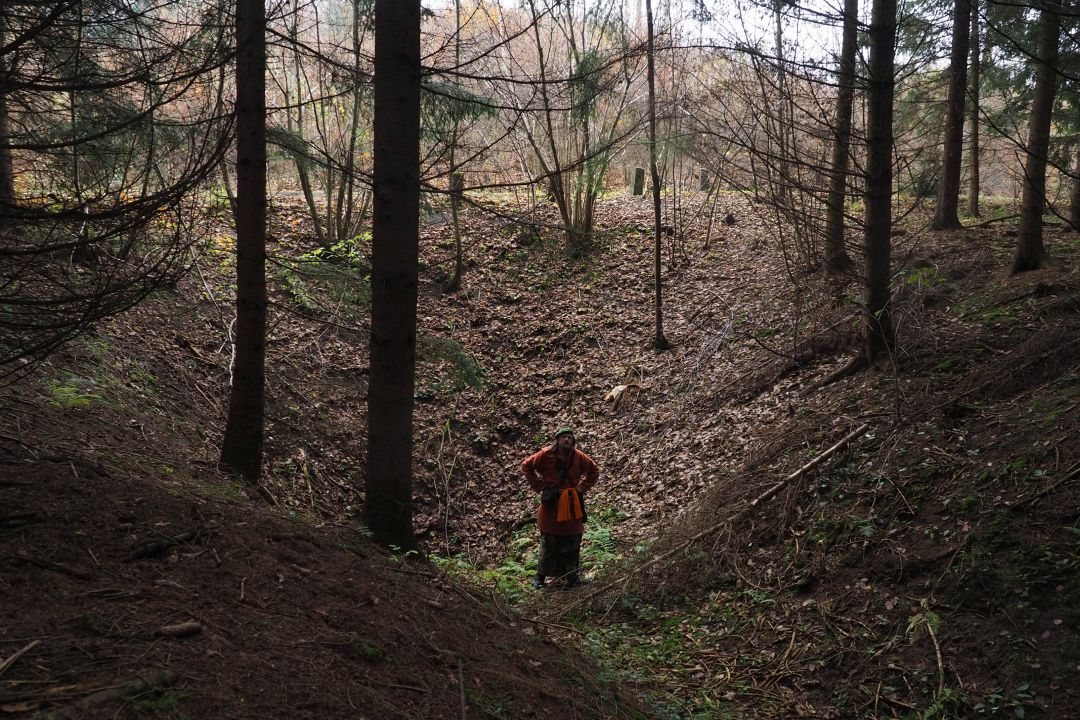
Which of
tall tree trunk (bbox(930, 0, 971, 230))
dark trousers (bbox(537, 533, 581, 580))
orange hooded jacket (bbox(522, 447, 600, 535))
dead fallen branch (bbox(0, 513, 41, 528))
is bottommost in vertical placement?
dark trousers (bbox(537, 533, 581, 580))

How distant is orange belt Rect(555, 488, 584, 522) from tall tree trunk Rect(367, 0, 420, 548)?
259 centimetres

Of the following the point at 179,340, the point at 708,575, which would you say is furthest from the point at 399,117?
the point at 179,340

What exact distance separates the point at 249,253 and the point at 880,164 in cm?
674

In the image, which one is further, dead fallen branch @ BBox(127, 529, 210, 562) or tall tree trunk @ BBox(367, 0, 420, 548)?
tall tree trunk @ BBox(367, 0, 420, 548)

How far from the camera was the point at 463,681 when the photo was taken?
3.88 meters

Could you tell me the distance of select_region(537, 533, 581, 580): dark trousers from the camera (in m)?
8.09

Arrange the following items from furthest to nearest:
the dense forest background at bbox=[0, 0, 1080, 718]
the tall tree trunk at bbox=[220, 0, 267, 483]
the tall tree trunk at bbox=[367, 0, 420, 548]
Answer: the tall tree trunk at bbox=[220, 0, 267, 483] → the tall tree trunk at bbox=[367, 0, 420, 548] → the dense forest background at bbox=[0, 0, 1080, 718]

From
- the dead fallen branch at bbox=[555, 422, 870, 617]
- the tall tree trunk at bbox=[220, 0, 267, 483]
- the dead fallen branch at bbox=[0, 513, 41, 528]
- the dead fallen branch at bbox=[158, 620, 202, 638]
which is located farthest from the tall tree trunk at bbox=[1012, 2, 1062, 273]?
the dead fallen branch at bbox=[0, 513, 41, 528]

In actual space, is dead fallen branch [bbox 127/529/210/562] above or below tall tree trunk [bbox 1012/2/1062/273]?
below

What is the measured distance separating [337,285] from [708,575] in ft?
17.2

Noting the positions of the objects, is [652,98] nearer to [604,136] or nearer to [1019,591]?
[604,136]

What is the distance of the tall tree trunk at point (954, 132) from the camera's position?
38.4ft

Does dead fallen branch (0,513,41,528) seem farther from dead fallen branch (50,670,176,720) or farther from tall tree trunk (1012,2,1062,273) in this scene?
tall tree trunk (1012,2,1062,273)

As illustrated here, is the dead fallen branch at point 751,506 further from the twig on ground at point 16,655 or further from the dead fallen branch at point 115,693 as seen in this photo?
the twig on ground at point 16,655
